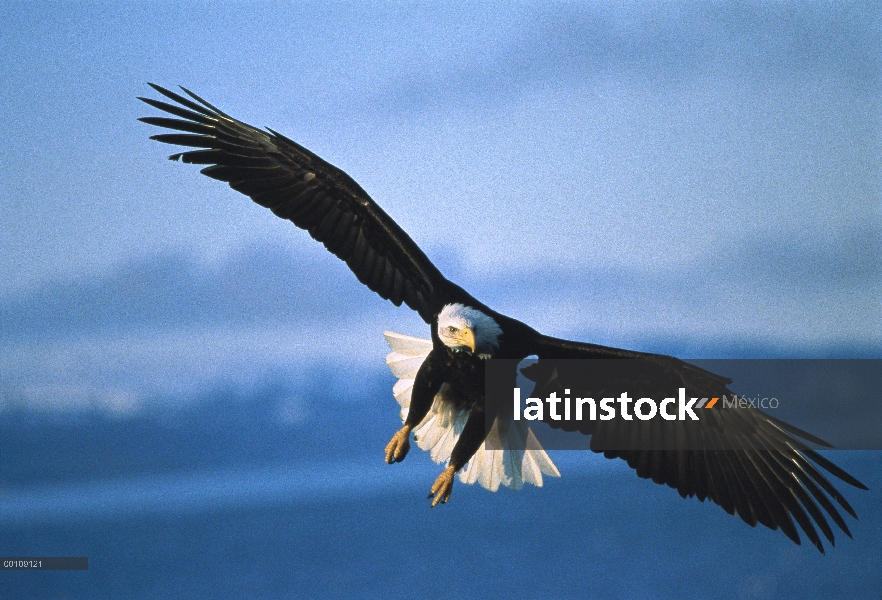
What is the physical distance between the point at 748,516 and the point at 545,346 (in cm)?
106

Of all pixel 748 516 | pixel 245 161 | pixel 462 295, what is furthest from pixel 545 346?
pixel 245 161

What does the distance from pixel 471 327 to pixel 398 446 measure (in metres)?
0.55

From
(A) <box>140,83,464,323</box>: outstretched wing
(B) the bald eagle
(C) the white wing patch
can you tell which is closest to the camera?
(B) the bald eagle

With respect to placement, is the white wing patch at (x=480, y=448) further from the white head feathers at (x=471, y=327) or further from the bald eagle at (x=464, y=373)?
the white head feathers at (x=471, y=327)

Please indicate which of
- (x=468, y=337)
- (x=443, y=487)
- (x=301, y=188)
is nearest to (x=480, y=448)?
(x=443, y=487)

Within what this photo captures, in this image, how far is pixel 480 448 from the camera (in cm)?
425

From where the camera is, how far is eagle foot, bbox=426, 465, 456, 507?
360 cm

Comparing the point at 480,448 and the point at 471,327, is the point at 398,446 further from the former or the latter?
the point at 480,448

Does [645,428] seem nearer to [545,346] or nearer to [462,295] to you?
[545,346]

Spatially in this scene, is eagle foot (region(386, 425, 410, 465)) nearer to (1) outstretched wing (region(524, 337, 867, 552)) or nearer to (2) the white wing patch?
(2) the white wing patch

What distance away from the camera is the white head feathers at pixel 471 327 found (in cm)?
359

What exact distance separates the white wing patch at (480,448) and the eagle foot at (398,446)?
15.7 inches

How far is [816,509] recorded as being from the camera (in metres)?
3.72

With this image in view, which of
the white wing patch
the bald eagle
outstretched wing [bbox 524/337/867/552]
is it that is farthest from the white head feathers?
the white wing patch
